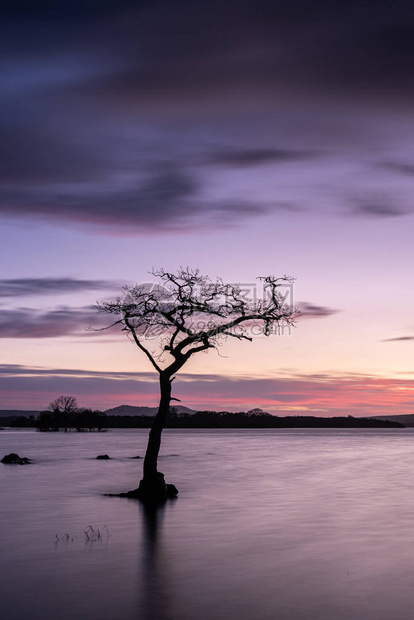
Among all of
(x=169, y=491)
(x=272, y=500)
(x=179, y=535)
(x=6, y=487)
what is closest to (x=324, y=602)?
(x=179, y=535)

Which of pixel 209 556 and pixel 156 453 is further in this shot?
pixel 156 453

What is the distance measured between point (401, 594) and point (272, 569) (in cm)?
406

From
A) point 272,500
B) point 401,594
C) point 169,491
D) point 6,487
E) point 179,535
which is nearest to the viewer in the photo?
point 401,594

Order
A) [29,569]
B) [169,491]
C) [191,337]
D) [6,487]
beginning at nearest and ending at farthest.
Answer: [29,569] < [191,337] < [169,491] < [6,487]

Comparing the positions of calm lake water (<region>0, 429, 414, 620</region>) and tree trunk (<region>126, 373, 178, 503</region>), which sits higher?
tree trunk (<region>126, 373, 178, 503</region>)

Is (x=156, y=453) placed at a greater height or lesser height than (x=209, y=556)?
greater

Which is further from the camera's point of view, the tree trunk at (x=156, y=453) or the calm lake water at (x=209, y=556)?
the tree trunk at (x=156, y=453)

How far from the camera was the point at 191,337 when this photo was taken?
113 feet

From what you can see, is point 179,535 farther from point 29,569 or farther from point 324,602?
point 324,602

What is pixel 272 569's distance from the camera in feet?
69.0

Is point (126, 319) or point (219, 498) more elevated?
point (126, 319)

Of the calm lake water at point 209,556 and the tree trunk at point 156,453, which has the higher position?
the tree trunk at point 156,453

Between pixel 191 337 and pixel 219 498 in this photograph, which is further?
pixel 219 498

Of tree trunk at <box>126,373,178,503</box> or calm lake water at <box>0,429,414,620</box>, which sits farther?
tree trunk at <box>126,373,178,503</box>
